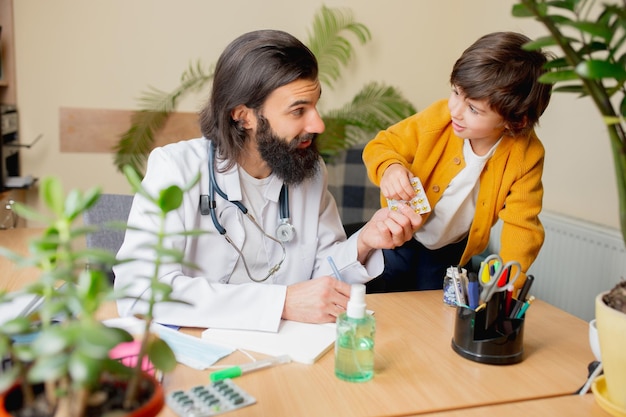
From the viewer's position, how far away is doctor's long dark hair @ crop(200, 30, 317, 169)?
167 cm

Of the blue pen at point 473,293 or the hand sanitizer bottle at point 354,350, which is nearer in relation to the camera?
the hand sanitizer bottle at point 354,350

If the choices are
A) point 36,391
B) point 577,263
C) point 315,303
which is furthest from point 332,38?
point 36,391

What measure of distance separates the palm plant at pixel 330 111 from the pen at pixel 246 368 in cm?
213

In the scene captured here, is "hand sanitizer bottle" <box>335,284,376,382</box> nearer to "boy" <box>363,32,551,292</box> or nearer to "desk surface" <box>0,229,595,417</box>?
"desk surface" <box>0,229,595,417</box>

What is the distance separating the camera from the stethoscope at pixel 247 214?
A: 5.36 feet

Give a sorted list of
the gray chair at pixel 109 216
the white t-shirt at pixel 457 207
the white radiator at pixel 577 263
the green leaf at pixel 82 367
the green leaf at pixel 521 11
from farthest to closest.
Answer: the white radiator at pixel 577 263, the gray chair at pixel 109 216, the white t-shirt at pixel 457 207, the green leaf at pixel 521 11, the green leaf at pixel 82 367

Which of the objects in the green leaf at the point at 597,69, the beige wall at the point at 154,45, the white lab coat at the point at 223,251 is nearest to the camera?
the green leaf at the point at 597,69

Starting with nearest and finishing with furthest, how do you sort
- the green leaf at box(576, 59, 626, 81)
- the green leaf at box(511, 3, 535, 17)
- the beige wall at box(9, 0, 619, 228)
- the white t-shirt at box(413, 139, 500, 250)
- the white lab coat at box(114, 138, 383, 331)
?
1. the green leaf at box(576, 59, 626, 81)
2. the green leaf at box(511, 3, 535, 17)
3. the white lab coat at box(114, 138, 383, 331)
4. the white t-shirt at box(413, 139, 500, 250)
5. the beige wall at box(9, 0, 619, 228)

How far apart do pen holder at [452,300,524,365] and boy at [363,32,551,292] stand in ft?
1.30

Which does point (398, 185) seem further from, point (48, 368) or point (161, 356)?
point (48, 368)

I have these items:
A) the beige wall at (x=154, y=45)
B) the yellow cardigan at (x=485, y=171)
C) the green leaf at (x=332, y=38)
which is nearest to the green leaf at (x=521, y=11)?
the yellow cardigan at (x=485, y=171)

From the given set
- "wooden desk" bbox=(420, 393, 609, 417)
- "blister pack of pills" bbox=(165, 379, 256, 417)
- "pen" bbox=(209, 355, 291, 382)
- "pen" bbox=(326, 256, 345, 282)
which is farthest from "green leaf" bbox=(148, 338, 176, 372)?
"pen" bbox=(326, 256, 345, 282)

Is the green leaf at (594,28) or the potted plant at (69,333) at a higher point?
the green leaf at (594,28)

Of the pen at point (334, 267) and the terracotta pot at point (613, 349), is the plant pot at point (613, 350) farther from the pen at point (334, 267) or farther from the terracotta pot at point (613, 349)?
the pen at point (334, 267)
